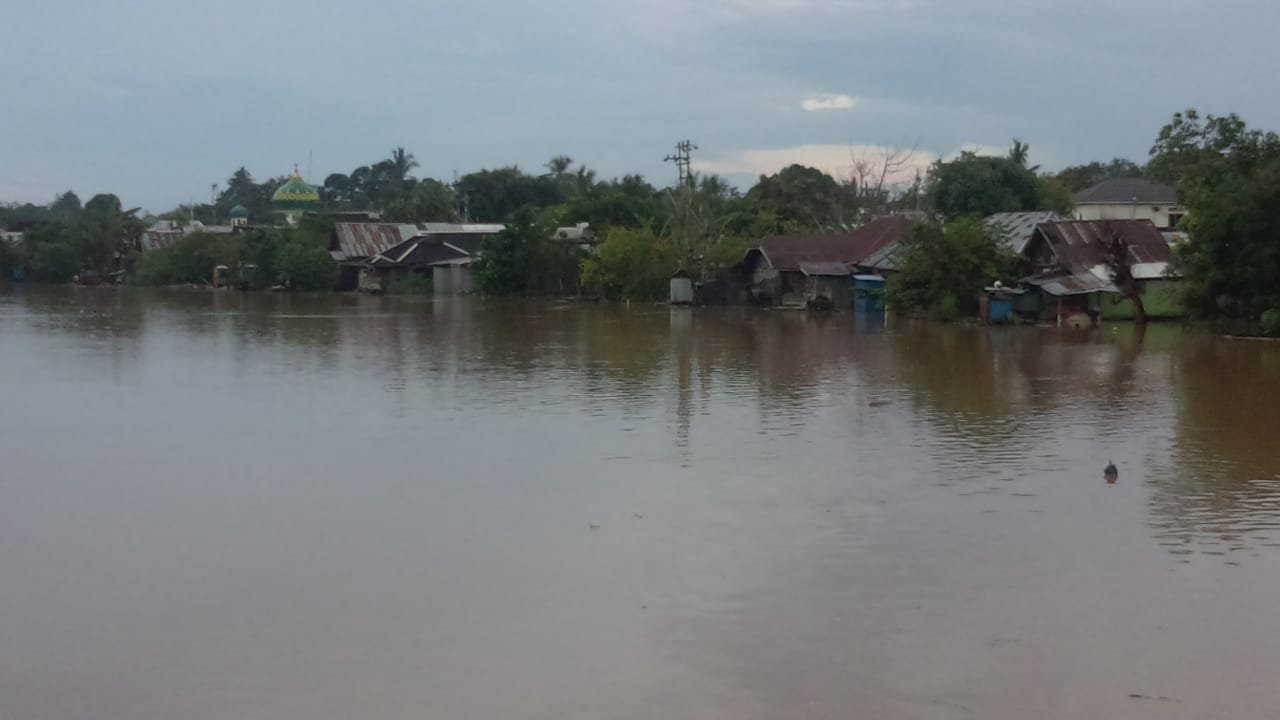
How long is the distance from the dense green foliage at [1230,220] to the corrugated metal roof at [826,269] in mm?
11975

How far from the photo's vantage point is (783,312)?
38344 millimetres

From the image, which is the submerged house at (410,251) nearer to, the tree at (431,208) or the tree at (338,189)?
the tree at (431,208)

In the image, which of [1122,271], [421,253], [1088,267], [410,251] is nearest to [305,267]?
[410,251]

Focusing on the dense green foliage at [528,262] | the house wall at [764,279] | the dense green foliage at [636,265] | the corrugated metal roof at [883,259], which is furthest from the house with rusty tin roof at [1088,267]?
the dense green foliage at [528,262]

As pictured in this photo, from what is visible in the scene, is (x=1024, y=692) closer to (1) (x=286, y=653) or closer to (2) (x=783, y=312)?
(1) (x=286, y=653)

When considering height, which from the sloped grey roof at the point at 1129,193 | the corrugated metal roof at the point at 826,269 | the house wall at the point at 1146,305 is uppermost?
the sloped grey roof at the point at 1129,193

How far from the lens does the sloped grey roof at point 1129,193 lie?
50969mm

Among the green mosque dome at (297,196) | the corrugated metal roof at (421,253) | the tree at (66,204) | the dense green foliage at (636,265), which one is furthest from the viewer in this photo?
the tree at (66,204)

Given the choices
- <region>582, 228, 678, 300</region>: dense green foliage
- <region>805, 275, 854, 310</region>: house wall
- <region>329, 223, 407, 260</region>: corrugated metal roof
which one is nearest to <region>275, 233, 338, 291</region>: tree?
<region>329, 223, 407, 260</region>: corrugated metal roof

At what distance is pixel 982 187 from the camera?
40750mm

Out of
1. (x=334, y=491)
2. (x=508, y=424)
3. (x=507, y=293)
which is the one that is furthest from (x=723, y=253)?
(x=334, y=491)

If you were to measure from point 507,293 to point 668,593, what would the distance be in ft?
139

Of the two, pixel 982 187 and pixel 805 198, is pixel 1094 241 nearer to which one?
pixel 982 187

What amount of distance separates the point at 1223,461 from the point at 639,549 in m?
6.10
